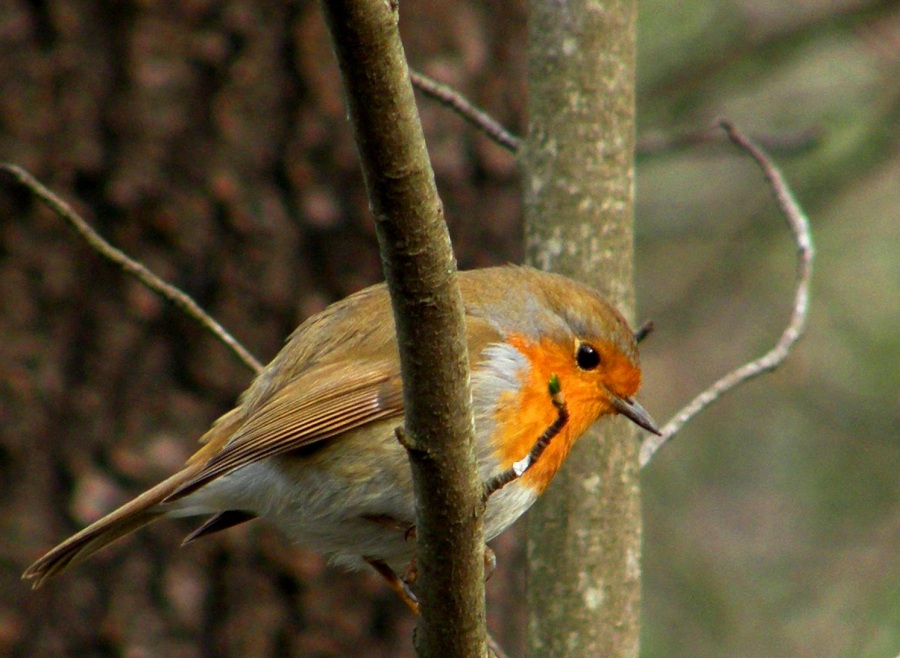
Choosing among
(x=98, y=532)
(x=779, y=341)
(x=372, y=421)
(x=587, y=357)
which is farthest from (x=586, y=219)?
(x=98, y=532)

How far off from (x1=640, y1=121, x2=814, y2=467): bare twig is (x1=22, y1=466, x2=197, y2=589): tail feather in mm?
1104

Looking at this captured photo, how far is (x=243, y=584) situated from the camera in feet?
11.3

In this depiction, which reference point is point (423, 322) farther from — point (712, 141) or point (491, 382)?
point (712, 141)

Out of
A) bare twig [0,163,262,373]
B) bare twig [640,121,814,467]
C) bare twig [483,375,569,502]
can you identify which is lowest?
bare twig [640,121,814,467]

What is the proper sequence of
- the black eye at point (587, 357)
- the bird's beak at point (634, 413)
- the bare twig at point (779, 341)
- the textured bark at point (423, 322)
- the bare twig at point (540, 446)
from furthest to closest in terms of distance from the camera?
the black eye at point (587, 357), the bird's beak at point (634, 413), the bare twig at point (779, 341), the bare twig at point (540, 446), the textured bark at point (423, 322)

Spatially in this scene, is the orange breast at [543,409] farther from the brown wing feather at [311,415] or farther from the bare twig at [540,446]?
the bare twig at [540,446]

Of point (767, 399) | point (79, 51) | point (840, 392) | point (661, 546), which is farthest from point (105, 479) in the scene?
point (767, 399)

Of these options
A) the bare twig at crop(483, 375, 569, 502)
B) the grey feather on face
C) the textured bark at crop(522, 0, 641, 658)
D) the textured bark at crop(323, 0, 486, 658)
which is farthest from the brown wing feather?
the bare twig at crop(483, 375, 569, 502)

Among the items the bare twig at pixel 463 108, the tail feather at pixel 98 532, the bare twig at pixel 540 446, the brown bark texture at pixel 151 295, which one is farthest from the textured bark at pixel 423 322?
the brown bark texture at pixel 151 295

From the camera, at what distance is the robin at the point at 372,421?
251 centimetres

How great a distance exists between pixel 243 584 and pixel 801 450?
4.03 meters

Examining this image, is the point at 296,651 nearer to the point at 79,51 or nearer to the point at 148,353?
the point at 148,353

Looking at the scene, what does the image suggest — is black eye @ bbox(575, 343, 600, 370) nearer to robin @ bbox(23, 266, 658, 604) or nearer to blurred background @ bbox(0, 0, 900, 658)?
robin @ bbox(23, 266, 658, 604)

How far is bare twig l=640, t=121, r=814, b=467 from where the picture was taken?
8.21ft
